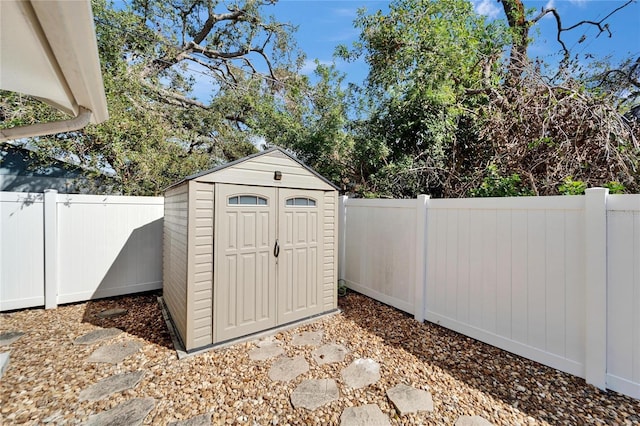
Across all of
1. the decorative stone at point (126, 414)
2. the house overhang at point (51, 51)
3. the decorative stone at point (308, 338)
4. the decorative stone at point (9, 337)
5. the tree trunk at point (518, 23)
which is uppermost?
the tree trunk at point (518, 23)

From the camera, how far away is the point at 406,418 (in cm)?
207

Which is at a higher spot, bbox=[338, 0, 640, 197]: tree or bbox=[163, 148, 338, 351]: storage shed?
bbox=[338, 0, 640, 197]: tree

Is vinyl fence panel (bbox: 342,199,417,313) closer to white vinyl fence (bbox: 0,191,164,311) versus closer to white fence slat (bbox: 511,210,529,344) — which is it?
white fence slat (bbox: 511,210,529,344)

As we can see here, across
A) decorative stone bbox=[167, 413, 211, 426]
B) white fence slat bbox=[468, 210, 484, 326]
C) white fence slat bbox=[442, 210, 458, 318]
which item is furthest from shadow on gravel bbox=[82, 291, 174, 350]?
white fence slat bbox=[468, 210, 484, 326]

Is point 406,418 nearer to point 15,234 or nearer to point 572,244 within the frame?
point 572,244

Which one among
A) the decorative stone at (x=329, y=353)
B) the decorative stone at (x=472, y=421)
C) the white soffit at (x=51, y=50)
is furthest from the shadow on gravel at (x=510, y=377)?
the white soffit at (x=51, y=50)

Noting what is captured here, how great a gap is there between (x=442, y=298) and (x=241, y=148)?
6584 mm

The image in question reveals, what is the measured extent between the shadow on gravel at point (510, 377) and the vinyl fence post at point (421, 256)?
24 cm

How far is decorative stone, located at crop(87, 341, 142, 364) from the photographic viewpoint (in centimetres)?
283

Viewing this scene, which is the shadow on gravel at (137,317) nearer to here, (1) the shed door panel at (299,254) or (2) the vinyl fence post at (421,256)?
(1) the shed door panel at (299,254)

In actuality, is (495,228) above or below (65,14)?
below

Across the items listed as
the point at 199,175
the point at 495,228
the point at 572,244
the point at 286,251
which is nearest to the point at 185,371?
the point at 286,251

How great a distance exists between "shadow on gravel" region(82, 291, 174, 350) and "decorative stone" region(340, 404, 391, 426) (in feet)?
6.95

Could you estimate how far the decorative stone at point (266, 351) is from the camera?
292cm
